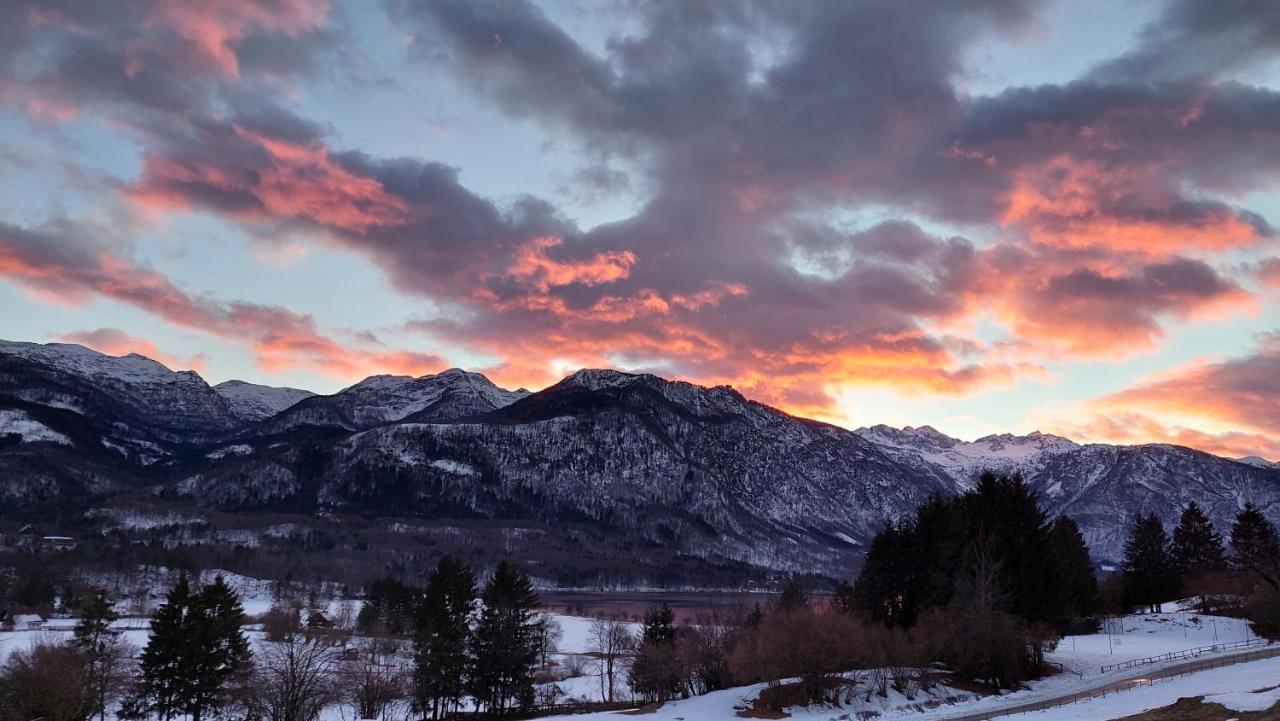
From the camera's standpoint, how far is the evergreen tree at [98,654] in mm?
88250

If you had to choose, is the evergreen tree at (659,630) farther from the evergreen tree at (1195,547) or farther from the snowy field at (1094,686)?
the evergreen tree at (1195,547)

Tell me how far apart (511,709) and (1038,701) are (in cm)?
6544

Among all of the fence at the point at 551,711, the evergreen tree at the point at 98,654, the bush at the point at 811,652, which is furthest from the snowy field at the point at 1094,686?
the evergreen tree at the point at 98,654

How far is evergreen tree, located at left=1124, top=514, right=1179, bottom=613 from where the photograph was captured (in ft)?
441

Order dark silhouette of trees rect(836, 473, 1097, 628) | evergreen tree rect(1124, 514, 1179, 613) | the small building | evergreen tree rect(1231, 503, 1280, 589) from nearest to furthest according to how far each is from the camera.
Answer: dark silhouette of trees rect(836, 473, 1097, 628) < evergreen tree rect(1231, 503, 1280, 589) < evergreen tree rect(1124, 514, 1179, 613) < the small building

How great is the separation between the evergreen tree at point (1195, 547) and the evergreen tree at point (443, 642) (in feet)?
415

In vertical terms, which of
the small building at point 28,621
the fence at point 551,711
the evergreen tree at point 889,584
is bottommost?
the fence at point 551,711

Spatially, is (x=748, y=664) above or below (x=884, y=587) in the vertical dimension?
below

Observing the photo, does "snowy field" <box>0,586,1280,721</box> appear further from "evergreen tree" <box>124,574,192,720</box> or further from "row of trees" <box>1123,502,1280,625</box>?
"evergreen tree" <box>124,574,192,720</box>

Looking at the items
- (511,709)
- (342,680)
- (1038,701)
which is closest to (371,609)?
(342,680)

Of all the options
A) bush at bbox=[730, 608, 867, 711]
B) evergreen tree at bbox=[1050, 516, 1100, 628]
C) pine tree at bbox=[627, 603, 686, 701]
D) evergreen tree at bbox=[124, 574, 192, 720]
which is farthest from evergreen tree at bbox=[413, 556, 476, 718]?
evergreen tree at bbox=[1050, 516, 1100, 628]

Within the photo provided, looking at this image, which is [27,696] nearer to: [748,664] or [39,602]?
[748,664]

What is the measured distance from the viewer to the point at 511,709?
4053 inches

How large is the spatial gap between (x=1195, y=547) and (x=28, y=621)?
23349 centimetres
